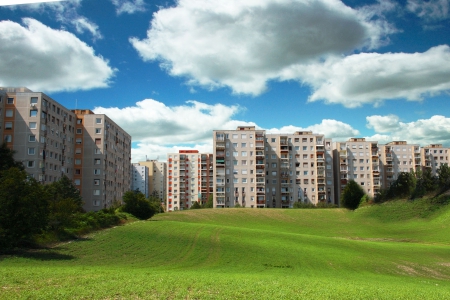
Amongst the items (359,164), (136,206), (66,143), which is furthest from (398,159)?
(66,143)

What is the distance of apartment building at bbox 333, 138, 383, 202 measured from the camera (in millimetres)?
120125

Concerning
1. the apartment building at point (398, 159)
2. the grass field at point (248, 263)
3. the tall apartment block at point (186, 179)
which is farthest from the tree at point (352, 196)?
the tall apartment block at point (186, 179)

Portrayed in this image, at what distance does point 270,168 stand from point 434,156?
237 feet

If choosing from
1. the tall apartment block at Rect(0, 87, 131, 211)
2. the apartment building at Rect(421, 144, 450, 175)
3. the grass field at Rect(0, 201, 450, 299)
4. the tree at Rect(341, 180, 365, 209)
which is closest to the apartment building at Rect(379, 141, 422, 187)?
the apartment building at Rect(421, 144, 450, 175)

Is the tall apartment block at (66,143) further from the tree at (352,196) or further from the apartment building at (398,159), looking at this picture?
the apartment building at (398,159)

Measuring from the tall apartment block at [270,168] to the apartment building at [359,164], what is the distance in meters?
5.24

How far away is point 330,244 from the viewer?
3709cm

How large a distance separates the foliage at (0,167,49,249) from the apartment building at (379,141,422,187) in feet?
407

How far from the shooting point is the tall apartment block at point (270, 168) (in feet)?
338

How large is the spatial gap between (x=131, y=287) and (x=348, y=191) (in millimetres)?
70241

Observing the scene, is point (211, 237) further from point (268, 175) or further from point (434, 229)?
point (268, 175)

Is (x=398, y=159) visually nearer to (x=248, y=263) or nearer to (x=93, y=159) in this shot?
(x=93, y=159)

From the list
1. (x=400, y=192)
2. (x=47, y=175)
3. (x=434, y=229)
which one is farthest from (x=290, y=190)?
(x=47, y=175)

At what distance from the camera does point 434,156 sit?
142000mm
